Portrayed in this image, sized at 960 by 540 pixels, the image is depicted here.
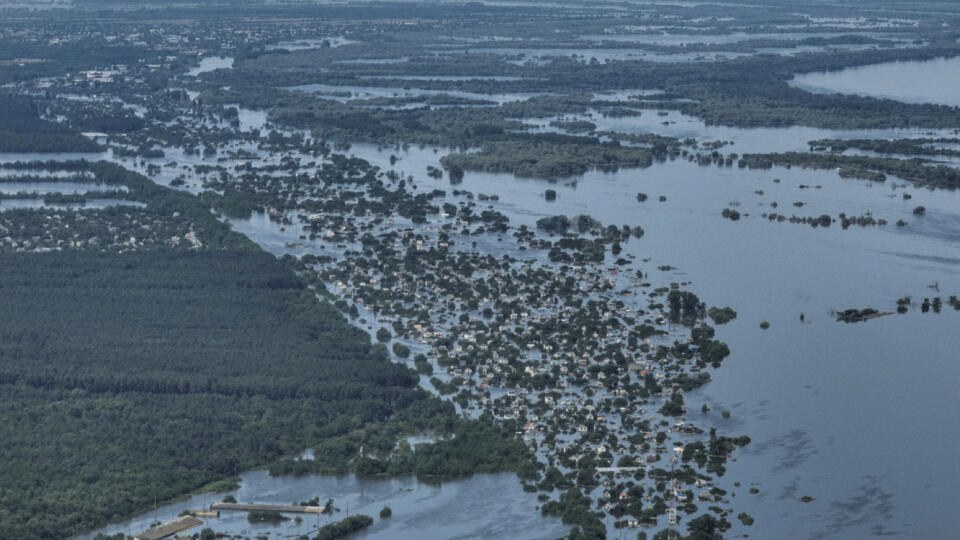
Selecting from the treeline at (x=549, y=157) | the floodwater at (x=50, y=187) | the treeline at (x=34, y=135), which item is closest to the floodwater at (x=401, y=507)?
the floodwater at (x=50, y=187)

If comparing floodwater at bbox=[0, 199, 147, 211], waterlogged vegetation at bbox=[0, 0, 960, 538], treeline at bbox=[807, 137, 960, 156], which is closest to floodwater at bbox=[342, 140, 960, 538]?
waterlogged vegetation at bbox=[0, 0, 960, 538]

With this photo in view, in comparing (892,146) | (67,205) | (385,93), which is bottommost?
(67,205)

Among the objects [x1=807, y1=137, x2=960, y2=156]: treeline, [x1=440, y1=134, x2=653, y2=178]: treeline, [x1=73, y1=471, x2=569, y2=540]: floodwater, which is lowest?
[x1=73, y1=471, x2=569, y2=540]: floodwater

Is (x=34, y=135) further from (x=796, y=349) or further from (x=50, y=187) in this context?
(x=796, y=349)

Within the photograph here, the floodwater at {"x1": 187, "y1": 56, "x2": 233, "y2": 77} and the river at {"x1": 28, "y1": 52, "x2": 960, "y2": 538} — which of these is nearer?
the river at {"x1": 28, "y1": 52, "x2": 960, "y2": 538}

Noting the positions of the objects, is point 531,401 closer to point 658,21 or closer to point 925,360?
point 925,360

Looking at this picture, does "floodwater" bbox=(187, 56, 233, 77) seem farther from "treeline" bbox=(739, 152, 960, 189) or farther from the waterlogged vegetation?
"treeline" bbox=(739, 152, 960, 189)

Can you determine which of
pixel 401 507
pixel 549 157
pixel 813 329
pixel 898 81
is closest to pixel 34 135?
pixel 549 157
